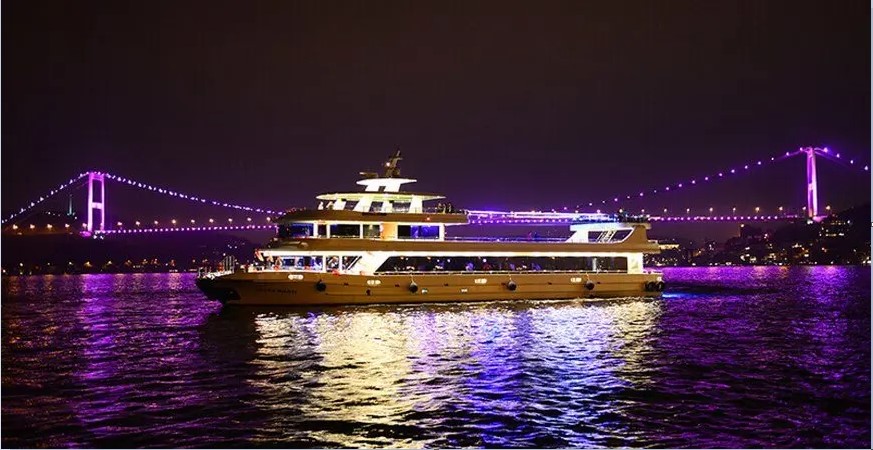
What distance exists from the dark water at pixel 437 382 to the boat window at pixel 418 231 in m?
6.52

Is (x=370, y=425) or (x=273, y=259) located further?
(x=273, y=259)

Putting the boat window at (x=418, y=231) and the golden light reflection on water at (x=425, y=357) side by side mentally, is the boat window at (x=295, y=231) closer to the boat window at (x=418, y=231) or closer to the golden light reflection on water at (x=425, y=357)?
the golden light reflection on water at (x=425, y=357)

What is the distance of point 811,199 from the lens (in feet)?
408

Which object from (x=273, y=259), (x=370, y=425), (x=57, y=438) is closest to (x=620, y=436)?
(x=370, y=425)

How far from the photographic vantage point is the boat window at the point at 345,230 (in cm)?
3991

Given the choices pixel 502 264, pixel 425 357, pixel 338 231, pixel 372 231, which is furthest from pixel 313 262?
→ pixel 425 357

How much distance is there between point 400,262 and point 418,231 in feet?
6.21

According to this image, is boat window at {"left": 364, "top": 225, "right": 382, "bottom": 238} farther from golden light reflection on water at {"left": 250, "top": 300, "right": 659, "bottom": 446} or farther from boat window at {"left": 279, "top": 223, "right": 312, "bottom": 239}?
golden light reflection on water at {"left": 250, "top": 300, "right": 659, "bottom": 446}

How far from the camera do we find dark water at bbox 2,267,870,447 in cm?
1576

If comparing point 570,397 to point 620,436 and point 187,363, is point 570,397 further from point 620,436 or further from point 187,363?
point 187,363

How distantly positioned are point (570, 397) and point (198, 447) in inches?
319

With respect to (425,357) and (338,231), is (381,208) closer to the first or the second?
(338,231)

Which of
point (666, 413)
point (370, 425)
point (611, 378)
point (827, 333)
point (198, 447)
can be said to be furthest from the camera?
point (827, 333)

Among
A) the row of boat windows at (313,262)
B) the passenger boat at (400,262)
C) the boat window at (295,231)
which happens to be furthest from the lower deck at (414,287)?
the boat window at (295,231)
